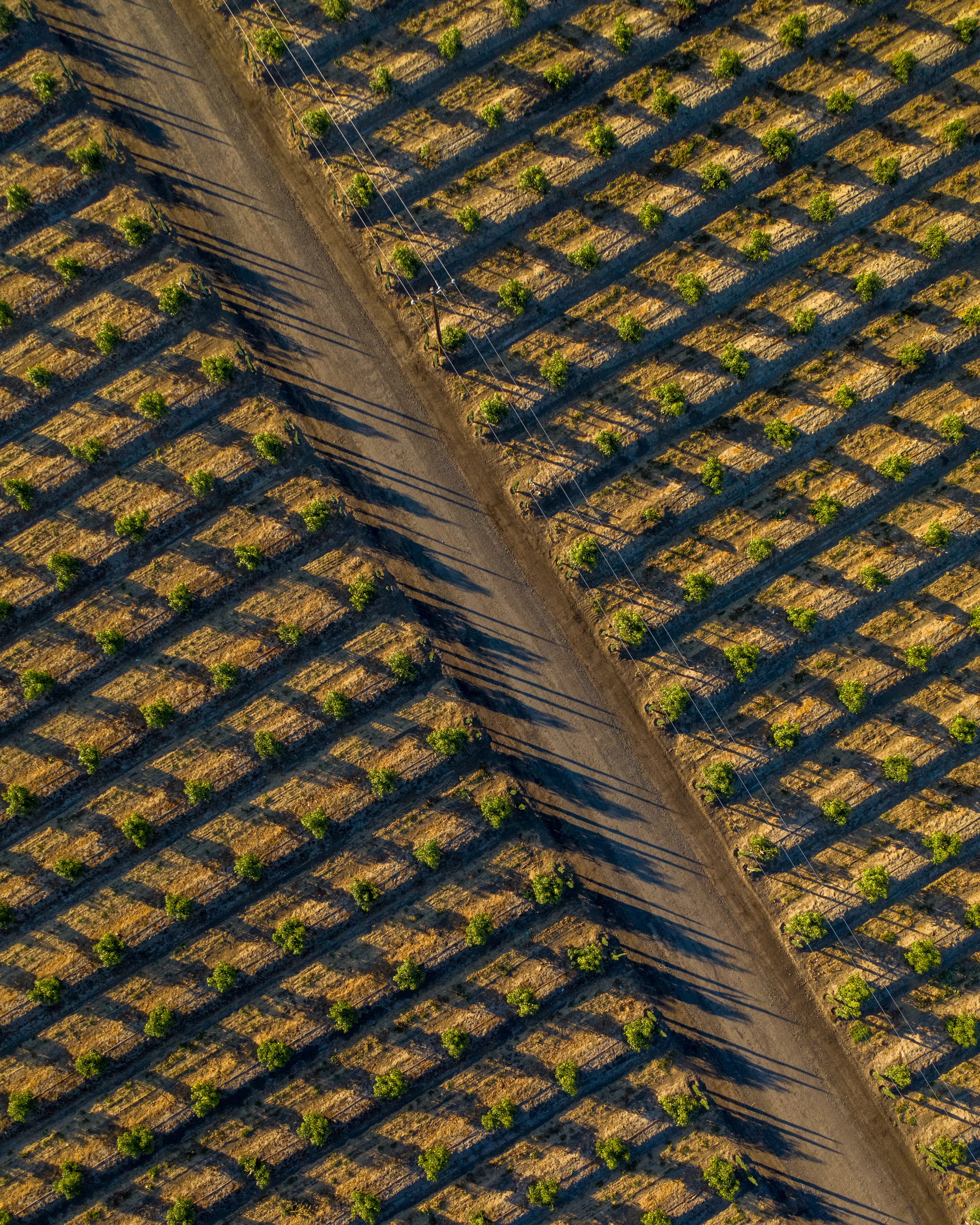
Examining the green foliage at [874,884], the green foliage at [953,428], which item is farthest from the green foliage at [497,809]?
the green foliage at [953,428]

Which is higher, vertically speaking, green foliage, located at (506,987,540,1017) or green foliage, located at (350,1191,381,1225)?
green foliage, located at (506,987,540,1017)

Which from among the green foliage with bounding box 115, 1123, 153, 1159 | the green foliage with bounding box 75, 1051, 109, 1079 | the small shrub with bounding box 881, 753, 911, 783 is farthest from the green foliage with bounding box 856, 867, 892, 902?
the green foliage with bounding box 75, 1051, 109, 1079

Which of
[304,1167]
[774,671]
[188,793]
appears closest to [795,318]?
[774,671]

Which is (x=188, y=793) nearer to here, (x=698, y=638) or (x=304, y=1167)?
(x=304, y=1167)

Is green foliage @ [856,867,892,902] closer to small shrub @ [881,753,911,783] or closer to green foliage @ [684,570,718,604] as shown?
small shrub @ [881,753,911,783]

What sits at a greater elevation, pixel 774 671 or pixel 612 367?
pixel 612 367
